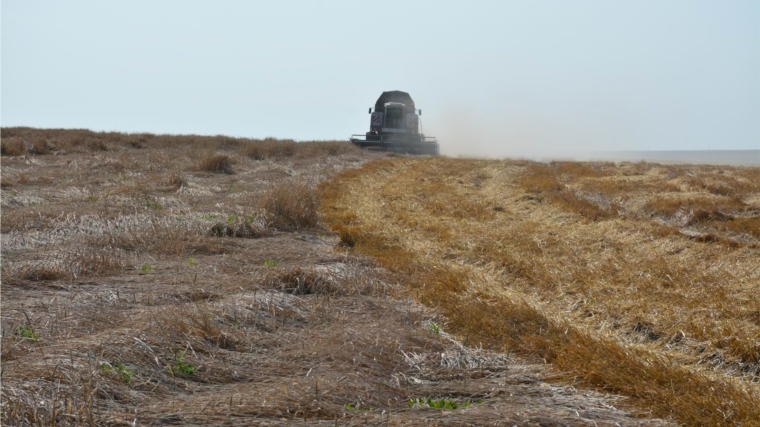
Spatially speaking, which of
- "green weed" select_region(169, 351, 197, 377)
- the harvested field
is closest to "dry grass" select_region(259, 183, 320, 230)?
the harvested field

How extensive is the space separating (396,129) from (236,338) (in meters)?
41.4

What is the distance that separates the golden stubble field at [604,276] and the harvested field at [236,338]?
260mm

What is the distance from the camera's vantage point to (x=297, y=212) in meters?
12.9

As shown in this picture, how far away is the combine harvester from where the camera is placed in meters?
44.5

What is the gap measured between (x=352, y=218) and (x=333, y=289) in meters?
6.84

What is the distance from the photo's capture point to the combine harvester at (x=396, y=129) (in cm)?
4453

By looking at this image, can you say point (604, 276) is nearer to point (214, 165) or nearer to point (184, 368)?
point (184, 368)

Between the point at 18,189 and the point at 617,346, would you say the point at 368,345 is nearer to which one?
the point at 617,346

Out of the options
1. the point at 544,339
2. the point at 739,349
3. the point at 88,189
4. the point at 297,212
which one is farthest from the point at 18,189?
the point at 739,349

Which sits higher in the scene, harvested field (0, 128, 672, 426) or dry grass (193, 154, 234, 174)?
dry grass (193, 154, 234, 174)

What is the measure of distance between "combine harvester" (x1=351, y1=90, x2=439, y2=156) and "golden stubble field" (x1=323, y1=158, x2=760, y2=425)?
2572 cm

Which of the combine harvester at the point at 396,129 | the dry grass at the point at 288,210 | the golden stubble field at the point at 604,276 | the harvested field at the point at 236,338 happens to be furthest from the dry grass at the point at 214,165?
the combine harvester at the point at 396,129

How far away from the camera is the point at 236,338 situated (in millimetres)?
5863

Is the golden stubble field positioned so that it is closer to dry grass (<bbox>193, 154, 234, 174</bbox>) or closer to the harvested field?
the harvested field
